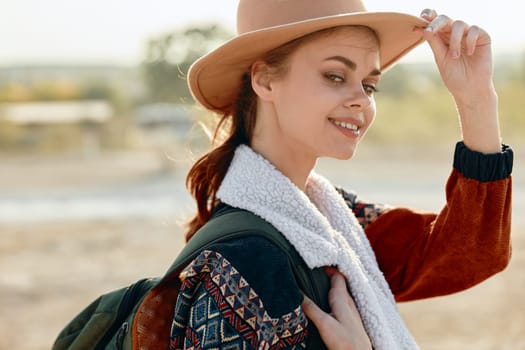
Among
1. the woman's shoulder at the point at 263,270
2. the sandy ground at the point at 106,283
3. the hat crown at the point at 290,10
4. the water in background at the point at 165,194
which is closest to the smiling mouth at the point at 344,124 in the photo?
the hat crown at the point at 290,10

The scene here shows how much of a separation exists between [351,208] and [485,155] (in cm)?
43

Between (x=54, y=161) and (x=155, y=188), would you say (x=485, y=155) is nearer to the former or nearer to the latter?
(x=155, y=188)

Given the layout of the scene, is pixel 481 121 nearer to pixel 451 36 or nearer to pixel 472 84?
pixel 472 84

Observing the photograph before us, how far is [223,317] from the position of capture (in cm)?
140

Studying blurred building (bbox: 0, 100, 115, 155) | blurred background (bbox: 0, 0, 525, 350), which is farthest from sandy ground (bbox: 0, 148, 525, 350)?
blurred building (bbox: 0, 100, 115, 155)

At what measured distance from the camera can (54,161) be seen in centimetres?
1529

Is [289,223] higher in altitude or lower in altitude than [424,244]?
higher

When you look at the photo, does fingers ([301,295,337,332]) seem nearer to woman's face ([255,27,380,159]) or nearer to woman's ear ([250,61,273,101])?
woman's face ([255,27,380,159])

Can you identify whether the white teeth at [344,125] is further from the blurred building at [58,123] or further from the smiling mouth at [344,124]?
the blurred building at [58,123]

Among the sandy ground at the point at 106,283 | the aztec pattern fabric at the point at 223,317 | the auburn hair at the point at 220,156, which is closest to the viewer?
the aztec pattern fabric at the point at 223,317

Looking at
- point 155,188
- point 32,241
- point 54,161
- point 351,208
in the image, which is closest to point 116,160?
point 54,161

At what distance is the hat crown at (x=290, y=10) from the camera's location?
1689mm

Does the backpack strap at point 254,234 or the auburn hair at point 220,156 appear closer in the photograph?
the backpack strap at point 254,234

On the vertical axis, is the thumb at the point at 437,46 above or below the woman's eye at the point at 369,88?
above
